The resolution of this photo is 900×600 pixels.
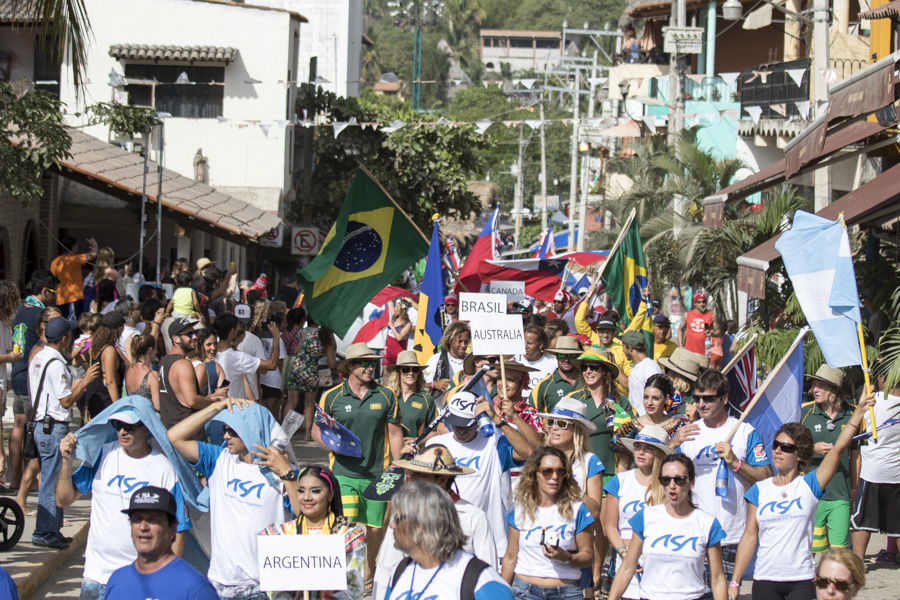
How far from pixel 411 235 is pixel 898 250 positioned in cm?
510

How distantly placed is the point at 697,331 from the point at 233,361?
7.61 metres

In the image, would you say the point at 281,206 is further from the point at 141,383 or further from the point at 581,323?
the point at 141,383

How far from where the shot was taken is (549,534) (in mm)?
6125

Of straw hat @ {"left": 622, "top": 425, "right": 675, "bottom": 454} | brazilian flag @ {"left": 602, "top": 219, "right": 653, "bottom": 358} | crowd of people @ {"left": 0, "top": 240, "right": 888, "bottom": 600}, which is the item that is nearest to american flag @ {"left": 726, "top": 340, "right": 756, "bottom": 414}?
crowd of people @ {"left": 0, "top": 240, "right": 888, "bottom": 600}

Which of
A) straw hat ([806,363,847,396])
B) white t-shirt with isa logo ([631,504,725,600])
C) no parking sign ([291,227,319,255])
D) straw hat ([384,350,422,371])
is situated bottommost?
white t-shirt with isa logo ([631,504,725,600])

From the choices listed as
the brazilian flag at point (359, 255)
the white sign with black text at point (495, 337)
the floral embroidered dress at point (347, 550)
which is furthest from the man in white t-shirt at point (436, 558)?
the brazilian flag at point (359, 255)

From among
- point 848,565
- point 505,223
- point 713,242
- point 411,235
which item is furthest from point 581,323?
point 505,223

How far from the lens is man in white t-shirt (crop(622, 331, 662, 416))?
10.1 metres

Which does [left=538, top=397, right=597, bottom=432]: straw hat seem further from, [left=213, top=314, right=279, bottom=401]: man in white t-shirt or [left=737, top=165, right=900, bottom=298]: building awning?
[left=213, top=314, right=279, bottom=401]: man in white t-shirt

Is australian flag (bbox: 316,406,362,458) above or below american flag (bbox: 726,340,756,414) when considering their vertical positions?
below

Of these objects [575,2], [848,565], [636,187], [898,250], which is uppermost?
[575,2]

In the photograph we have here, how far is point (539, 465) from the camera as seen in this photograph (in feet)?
20.3

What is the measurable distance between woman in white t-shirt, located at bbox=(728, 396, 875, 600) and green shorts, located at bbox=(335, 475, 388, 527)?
2419 millimetres

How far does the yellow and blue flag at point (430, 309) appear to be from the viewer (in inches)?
471
